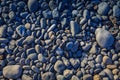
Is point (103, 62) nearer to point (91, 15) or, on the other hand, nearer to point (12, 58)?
point (91, 15)

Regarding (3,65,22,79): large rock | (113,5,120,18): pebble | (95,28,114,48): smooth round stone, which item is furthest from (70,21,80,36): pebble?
(3,65,22,79): large rock

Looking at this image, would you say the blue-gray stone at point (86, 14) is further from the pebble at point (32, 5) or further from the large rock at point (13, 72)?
the large rock at point (13, 72)

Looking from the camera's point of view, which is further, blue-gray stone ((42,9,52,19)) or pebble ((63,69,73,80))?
blue-gray stone ((42,9,52,19))

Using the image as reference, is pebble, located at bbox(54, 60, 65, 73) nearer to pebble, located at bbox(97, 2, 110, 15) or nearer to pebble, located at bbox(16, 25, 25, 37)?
pebble, located at bbox(16, 25, 25, 37)

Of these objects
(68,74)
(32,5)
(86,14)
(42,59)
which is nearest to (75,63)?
(68,74)

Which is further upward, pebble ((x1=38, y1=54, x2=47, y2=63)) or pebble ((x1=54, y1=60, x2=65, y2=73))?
pebble ((x1=38, y1=54, x2=47, y2=63))

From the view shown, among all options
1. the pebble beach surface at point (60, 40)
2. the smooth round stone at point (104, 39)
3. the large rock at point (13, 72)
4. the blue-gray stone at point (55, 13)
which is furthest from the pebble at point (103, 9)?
the large rock at point (13, 72)

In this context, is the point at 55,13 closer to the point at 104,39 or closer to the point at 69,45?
the point at 69,45
